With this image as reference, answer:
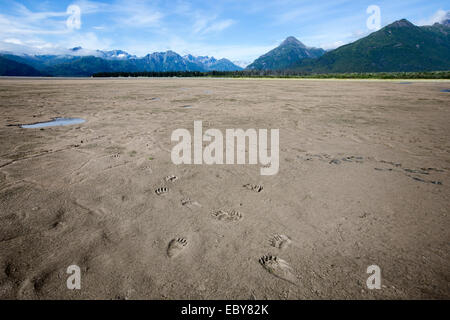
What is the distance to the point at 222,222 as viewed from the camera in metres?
3.37

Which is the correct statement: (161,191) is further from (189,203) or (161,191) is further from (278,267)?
(278,267)

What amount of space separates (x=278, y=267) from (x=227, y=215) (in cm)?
122

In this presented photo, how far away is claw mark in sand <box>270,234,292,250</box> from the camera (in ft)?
9.46

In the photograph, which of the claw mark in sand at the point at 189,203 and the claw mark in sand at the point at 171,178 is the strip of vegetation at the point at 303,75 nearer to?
the claw mark in sand at the point at 171,178

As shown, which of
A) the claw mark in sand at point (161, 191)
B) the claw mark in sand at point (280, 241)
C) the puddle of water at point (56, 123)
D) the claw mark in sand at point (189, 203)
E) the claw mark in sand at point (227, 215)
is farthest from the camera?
the puddle of water at point (56, 123)

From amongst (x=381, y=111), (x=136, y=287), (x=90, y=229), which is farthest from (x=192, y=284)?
(x=381, y=111)

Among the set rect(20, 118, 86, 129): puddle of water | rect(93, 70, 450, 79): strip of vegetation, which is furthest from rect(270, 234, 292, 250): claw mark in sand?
rect(93, 70, 450, 79): strip of vegetation

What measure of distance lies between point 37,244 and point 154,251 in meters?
1.58

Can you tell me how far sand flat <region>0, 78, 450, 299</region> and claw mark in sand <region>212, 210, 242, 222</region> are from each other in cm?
3

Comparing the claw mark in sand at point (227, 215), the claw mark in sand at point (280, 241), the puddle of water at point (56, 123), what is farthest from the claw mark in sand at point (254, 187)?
the puddle of water at point (56, 123)

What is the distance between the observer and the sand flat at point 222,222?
2.36 metres

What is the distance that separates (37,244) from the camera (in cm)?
285

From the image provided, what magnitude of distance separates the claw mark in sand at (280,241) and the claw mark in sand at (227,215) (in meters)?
0.67

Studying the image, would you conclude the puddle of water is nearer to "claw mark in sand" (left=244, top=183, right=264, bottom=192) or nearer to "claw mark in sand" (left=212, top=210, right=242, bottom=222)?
"claw mark in sand" (left=244, top=183, right=264, bottom=192)
